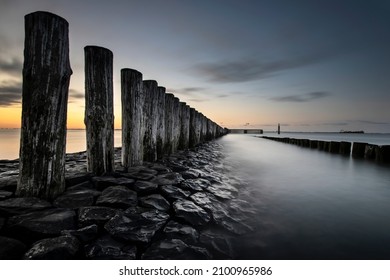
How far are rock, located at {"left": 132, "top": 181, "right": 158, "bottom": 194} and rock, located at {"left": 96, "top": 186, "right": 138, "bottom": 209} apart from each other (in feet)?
0.40

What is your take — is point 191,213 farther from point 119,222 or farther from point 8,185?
point 8,185

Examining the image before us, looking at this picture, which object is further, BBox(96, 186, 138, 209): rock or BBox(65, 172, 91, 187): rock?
BBox(65, 172, 91, 187): rock

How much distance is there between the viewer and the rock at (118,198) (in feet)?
6.67

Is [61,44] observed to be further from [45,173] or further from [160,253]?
[160,253]

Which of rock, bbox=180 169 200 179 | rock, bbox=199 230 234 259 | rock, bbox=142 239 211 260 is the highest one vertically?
rock, bbox=180 169 200 179

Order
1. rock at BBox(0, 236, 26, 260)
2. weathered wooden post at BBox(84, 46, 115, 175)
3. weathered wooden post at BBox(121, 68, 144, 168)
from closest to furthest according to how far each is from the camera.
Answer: rock at BBox(0, 236, 26, 260)
weathered wooden post at BBox(84, 46, 115, 175)
weathered wooden post at BBox(121, 68, 144, 168)

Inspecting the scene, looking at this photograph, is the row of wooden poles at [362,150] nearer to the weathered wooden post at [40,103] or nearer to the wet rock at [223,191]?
the wet rock at [223,191]

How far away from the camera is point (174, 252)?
1502mm

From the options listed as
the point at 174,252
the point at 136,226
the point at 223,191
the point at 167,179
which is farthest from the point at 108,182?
the point at 223,191

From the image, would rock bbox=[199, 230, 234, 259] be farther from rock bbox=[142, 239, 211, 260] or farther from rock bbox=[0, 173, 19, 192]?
rock bbox=[0, 173, 19, 192]

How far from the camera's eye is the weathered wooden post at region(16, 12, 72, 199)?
6.30 ft

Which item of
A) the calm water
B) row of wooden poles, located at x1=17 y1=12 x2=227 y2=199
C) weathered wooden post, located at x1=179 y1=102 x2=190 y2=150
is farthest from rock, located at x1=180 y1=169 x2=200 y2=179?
weathered wooden post, located at x1=179 y1=102 x2=190 y2=150
